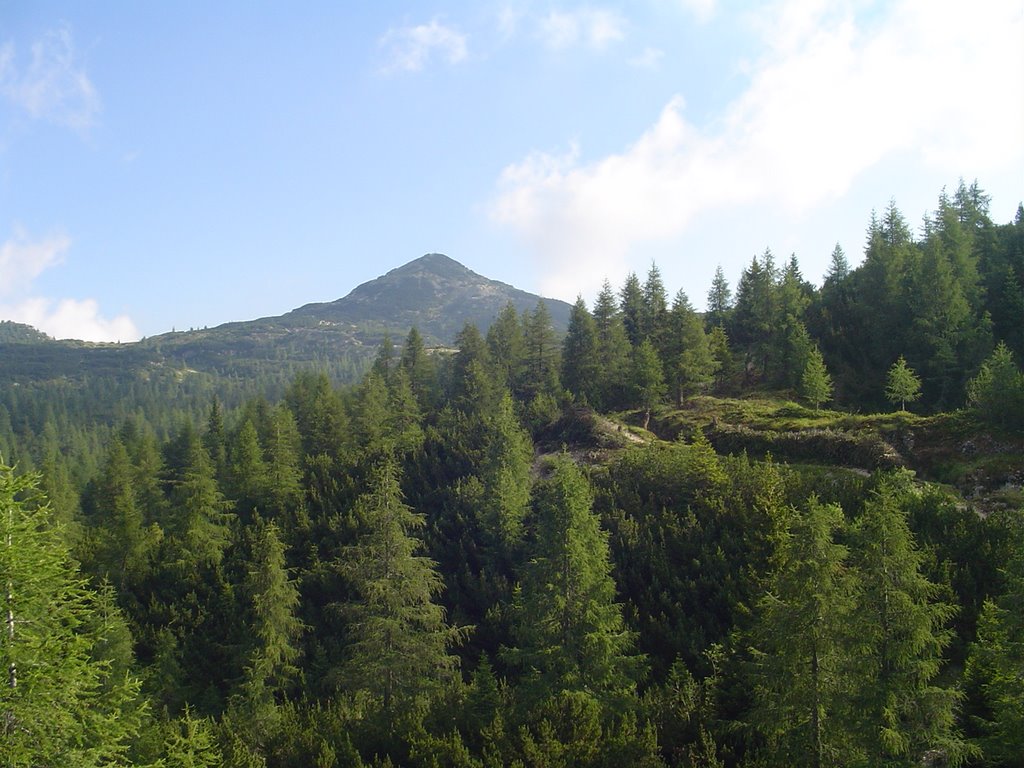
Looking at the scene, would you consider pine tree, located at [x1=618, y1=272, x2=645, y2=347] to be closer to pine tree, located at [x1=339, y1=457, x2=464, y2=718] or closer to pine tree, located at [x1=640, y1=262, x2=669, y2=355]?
pine tree, located at [x1=640, y1=262, x2=669, y2=355]

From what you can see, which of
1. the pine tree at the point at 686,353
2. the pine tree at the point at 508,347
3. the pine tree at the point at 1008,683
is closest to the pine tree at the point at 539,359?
the pine tree at the point at 508,347

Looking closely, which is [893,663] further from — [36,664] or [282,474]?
[282,474]

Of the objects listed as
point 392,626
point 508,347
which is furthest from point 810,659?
point 508,347

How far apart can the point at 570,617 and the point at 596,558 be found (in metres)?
2.20

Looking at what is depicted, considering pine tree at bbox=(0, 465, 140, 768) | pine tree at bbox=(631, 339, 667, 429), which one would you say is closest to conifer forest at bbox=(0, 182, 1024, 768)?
pine tree at bbox=(0, 465, 140, 768)

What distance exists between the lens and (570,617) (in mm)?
19141

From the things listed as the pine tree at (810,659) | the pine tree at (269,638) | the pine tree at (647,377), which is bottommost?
A: the pine tree at (269,638)

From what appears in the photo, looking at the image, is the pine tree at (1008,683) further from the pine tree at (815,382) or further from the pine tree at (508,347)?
the pine tree at (508,347)

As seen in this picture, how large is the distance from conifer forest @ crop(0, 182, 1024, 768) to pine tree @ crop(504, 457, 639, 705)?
98 millimetres

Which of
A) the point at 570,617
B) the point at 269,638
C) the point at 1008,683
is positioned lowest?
the point at 269,638

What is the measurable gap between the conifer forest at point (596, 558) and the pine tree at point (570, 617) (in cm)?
10

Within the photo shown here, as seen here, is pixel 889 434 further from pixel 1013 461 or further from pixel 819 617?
pixel 819 617

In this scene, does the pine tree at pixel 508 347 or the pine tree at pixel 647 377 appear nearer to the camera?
the pine tree at pixel 647 377

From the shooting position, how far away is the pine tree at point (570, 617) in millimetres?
18344
